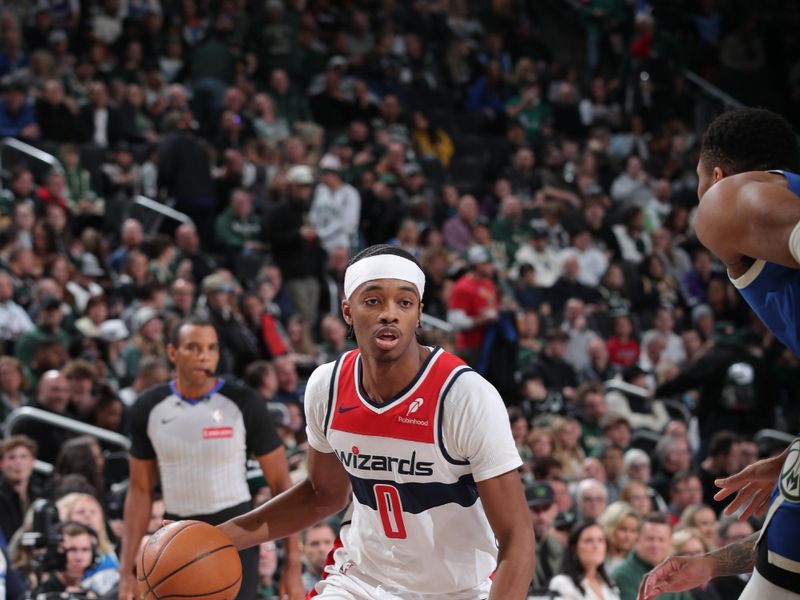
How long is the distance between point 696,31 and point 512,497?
19.1 meters

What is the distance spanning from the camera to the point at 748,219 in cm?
335

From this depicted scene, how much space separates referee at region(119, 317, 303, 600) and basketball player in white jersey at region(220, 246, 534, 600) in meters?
2.31

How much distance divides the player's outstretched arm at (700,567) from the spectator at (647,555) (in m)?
4.67

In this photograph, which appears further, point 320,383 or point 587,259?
point 587,259

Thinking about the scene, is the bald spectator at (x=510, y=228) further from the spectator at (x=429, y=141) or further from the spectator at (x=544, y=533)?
the spectator at (x=544, y=533)

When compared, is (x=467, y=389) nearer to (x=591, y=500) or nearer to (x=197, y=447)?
(x=197, y=447)

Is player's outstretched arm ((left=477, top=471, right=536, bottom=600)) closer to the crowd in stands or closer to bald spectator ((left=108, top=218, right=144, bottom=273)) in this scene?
the crowd in stands

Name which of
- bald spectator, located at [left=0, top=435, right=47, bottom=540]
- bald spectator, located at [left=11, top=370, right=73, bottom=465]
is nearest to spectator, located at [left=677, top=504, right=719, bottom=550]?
bald spectator, located at [left=0, top=435, right=47, bottom=540]

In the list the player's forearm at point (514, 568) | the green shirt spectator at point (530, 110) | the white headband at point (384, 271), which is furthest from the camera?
the green shirt spectator at point (530, 110)

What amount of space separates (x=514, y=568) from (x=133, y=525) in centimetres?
317

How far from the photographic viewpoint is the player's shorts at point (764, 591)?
11.2 ft

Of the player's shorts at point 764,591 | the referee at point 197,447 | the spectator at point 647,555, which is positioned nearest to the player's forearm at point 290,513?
the player's shorts at point 764,591

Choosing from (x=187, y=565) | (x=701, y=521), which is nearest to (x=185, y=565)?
(x=187, y=565)

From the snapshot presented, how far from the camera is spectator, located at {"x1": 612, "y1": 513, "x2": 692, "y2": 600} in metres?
8.64
